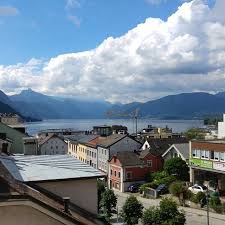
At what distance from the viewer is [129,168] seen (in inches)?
2594

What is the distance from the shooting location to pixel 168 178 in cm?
5866

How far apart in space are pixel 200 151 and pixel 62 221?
153ft

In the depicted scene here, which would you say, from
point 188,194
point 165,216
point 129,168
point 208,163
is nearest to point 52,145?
point 129,168

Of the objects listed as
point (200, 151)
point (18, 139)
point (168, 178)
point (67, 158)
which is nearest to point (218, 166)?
point (200, 151)

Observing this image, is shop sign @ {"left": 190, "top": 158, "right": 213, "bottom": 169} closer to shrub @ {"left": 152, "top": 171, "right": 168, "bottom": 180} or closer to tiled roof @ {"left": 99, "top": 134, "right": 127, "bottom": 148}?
shrub @ {"left": 152, "top": 171, "right": 168, "bottom": 180}

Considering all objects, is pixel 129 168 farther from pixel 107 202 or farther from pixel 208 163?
pixel 107 202

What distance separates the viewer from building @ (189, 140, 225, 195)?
167 feet

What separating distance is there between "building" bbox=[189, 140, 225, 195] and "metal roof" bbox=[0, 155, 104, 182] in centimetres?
3857

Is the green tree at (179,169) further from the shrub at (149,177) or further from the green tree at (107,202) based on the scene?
the green tree at (107,202)

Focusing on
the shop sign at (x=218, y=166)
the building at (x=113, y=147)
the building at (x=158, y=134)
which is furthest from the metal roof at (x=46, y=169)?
the building at (x=158, y=134)

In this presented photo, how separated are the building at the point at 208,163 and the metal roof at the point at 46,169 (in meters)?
38.6

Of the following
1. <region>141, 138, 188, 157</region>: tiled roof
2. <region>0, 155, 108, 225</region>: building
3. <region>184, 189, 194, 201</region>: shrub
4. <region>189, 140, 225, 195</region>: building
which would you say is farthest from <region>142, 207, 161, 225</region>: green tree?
<region>141, 138, 188, 157</region>: tiled roof

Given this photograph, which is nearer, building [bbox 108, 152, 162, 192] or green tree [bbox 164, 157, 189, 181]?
green tree [bbox 164, 157, 189, 181]

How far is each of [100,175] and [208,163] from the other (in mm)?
41454
